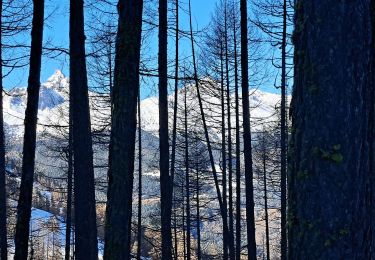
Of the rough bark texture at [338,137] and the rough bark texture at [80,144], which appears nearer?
the rough bark texture at [338,137]

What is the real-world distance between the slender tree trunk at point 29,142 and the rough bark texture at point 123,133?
7.34 ft

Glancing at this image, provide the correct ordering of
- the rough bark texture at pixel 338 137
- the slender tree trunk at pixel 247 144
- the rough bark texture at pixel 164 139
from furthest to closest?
the slender tree trunk at pixel 247 144
the rough bark texture at pixel 164 139
the rough bark texture at pixel 338 137

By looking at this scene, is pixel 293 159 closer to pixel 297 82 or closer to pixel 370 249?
pixel 297 82

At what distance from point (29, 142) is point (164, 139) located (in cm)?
418

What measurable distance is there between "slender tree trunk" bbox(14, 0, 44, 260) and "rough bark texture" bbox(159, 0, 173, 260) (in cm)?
375

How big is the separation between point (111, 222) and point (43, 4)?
4.19 m

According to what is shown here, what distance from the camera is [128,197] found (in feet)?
18.0

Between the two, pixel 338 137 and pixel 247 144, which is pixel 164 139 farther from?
pixel 338 137

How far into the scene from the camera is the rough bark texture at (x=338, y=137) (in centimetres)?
178

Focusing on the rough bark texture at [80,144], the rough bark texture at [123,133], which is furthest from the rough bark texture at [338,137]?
the rough bark texture at [80,144]

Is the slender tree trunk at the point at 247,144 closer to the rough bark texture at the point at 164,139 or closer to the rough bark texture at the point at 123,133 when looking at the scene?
the rough bark texture at the point at 164,139

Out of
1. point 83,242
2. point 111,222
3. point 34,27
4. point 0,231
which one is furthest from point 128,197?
point 0,231

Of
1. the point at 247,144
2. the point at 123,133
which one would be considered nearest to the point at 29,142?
the point at 123,133

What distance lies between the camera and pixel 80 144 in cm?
765
